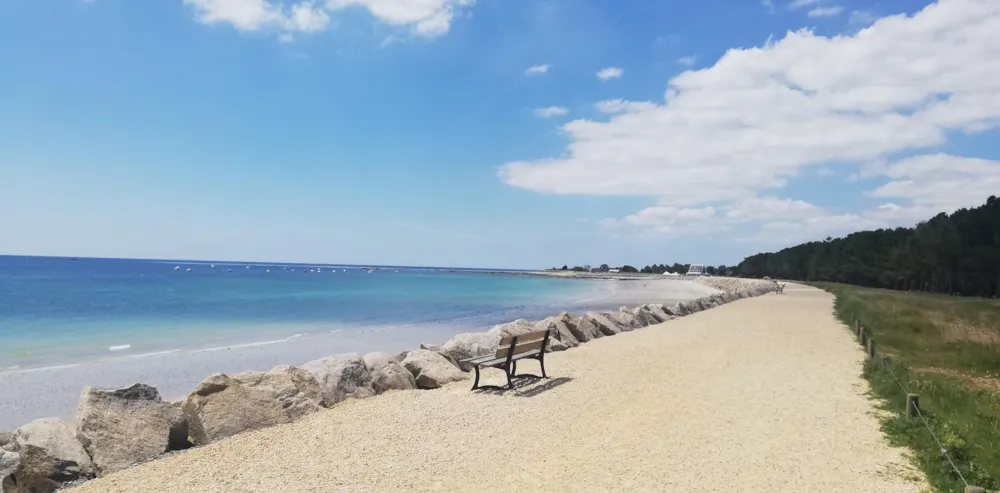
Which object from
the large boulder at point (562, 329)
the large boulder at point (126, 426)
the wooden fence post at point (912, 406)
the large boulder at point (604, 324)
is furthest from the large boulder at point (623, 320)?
the large boulder at point (126, 426)

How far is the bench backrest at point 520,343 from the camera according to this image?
10164 millimetres

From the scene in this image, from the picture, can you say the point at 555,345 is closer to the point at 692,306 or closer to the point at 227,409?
the point at 227,409

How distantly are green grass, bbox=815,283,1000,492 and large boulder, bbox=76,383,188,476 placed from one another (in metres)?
7.52

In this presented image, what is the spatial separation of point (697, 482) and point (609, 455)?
104 cm

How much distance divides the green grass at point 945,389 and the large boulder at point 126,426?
7.52 m

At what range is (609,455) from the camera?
255 inches

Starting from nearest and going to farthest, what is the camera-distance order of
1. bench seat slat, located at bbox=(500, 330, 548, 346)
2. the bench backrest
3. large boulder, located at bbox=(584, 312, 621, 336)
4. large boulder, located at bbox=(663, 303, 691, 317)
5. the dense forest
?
the bench backrest → bench seat slat, located at bbox=(500, 330, 548, 346) → large boulder, located at bbox=(584, 312, 621, 336) → large boulder, located at bbox=(663, 303, 691, 317) → the dense forest

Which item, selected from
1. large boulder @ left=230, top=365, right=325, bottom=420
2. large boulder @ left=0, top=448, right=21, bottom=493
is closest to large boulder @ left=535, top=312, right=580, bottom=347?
large boulder @ left=230, top=365, right=325, bottom=420

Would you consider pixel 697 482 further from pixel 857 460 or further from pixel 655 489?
pixel 857 460

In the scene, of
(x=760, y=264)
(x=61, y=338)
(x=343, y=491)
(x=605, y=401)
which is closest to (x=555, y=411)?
(x=605, y=401)

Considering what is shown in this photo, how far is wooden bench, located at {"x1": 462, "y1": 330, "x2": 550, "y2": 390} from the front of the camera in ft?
32.8

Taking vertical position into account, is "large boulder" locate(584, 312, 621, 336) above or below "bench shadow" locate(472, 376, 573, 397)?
above

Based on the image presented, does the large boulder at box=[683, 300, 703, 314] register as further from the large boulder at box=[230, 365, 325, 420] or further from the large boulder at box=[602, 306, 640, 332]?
the large boulder at box=[230, 365, 325, 420]

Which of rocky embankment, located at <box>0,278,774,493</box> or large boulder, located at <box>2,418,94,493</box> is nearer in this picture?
large boulder, located at <box>2,418,94,493</box>
